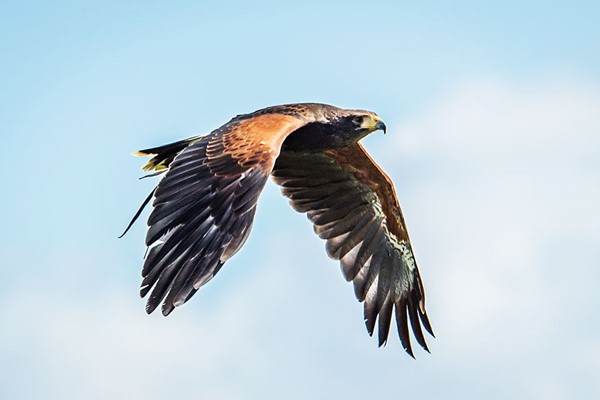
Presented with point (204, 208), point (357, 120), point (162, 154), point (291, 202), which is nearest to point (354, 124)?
point (357, 120)

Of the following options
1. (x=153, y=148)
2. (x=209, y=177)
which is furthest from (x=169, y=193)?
(x=153, y=148)

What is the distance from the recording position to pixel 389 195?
42.8 ft

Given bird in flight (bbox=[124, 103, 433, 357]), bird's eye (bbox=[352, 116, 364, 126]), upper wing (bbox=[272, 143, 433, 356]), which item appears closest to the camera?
bird in flight (bbox=[124, 103, 433, 357])

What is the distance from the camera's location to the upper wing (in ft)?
42.0

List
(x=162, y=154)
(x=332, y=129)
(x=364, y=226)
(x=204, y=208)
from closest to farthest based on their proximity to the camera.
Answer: (x=204, y=208), (x=332, y=129), (x=162, y=154), (x=364, y=226)

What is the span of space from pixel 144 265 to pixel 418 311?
4382 millimetres

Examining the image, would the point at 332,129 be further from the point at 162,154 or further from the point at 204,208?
the point at 204,208

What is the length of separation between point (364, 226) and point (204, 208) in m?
3.70

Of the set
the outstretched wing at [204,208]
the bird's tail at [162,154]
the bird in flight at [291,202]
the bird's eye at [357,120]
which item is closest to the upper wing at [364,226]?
the bird in flight at [291,202]

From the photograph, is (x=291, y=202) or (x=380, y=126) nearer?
(x=380, y=126)

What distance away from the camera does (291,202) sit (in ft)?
42.4

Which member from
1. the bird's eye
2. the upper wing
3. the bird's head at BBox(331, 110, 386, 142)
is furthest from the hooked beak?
the upper wing

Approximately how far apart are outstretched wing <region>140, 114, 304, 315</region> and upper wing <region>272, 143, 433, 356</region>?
2.24 meters

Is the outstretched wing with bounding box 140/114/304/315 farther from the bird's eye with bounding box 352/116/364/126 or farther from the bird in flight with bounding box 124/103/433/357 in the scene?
the bird's eye with bounding box 352/116/364/126
